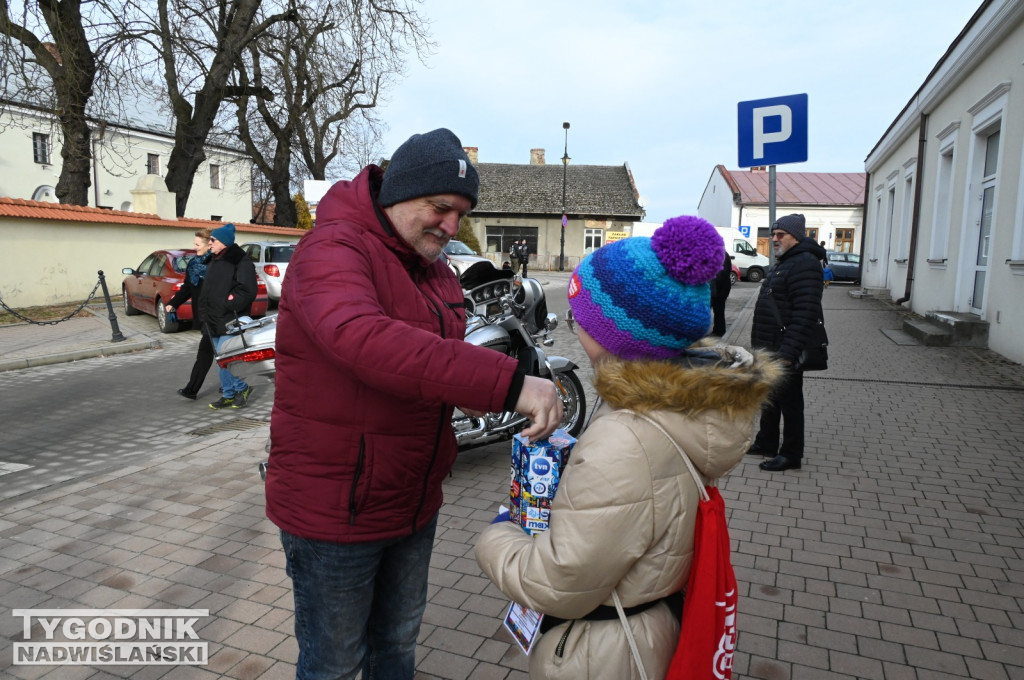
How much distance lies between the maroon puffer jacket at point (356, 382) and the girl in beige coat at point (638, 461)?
0.26 metres

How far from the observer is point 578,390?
19.2 ft

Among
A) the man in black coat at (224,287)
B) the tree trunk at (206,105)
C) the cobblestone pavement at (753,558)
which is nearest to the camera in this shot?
the cobblestone pavement at (753,558)

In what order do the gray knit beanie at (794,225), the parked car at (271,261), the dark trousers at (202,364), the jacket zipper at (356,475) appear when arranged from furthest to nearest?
the parked car at (271,261) < the dark trousers at (202,364) < the gray knit beanie at (794,225) < the jacket zipper at (356,475)

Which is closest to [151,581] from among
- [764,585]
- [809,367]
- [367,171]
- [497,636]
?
[497,636]

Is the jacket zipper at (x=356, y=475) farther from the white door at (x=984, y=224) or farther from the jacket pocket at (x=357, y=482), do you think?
the white door at (x=984, y=224)

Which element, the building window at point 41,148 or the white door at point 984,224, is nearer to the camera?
the white door at point 984,224

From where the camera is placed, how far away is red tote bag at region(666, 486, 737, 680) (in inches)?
56.7

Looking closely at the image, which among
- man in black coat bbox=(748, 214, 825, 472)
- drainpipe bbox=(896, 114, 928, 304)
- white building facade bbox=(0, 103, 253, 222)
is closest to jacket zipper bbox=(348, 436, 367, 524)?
man in black coat bbox=(748, 214, 825, 472)

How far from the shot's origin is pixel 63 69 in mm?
17203

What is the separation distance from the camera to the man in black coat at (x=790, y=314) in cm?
494

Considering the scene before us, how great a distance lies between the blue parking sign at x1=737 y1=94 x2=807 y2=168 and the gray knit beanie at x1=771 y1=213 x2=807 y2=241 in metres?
0.81

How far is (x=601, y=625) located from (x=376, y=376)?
29.7 inches

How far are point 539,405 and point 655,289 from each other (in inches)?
14.2

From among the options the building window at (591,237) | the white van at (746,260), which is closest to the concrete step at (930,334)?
the white van at (746,260)
